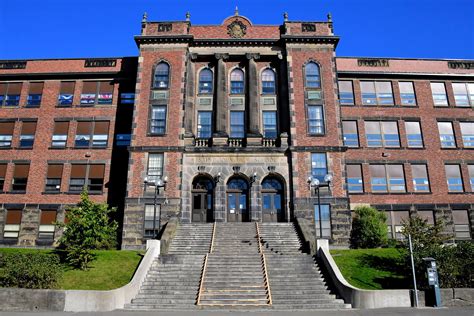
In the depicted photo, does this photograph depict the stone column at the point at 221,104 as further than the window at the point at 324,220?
Yes

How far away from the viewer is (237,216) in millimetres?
27750

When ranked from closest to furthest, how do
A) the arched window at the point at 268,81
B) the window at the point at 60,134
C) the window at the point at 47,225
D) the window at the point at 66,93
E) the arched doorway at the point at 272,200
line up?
the arched doorway at the point at 272,200
the window at the point at 47,225
the window at the point at 60,134
the arched window at the point at 268,81
the window at the point at 66,93

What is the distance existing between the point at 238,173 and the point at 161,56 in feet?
36.2

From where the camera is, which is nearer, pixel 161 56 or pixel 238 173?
pixel 238 173

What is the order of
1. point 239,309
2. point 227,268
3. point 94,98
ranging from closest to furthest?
point 239,309 < point 227,268 < point 94,98

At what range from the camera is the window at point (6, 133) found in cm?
3144

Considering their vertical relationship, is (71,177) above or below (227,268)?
above

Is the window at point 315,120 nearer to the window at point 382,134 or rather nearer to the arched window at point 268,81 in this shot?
the arched window at point 268,81

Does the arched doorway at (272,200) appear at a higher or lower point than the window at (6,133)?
lower

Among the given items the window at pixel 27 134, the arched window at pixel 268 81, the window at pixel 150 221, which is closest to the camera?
the window at pixel 150 221

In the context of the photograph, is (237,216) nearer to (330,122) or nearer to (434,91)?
(330,122)

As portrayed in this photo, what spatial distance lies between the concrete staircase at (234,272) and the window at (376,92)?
51.7 feet

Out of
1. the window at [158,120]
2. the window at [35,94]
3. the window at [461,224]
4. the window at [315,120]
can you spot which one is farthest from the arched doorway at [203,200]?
the window at [461,224]

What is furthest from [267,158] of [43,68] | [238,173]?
[43,68]
